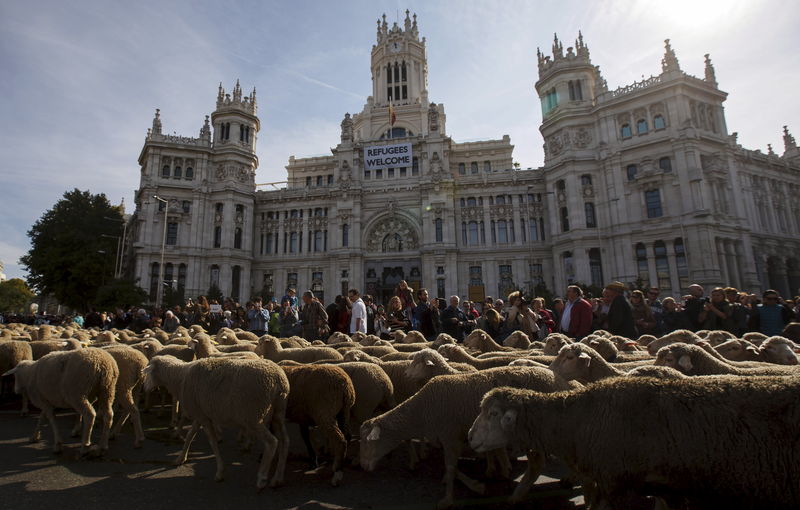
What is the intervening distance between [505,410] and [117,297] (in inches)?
1793

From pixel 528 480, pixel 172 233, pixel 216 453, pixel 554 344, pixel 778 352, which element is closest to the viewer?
pixel 528 480

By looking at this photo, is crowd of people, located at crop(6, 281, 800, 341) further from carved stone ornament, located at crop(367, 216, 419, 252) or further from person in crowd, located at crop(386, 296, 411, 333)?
carved stone ornament, located at crop(367, 216, 419, 252)

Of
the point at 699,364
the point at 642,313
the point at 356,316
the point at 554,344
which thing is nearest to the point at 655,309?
the point at 642,313

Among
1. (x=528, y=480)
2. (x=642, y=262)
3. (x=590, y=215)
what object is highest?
(x=590, y=215)

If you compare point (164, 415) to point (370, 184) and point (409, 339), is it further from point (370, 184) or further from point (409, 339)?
point (370, 184)

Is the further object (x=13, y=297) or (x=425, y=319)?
(x=13, y=297)

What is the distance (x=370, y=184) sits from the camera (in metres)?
53.5

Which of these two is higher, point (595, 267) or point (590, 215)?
point (590, 215)

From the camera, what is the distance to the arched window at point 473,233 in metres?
51.7

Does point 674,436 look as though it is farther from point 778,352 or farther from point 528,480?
point 778,352

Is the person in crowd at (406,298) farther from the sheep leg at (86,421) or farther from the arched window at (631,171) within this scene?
the arched window at (631,171)

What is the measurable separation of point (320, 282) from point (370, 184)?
14.3m

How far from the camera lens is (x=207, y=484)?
18.4 feet

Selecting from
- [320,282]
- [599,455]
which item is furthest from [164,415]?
[320,282]
